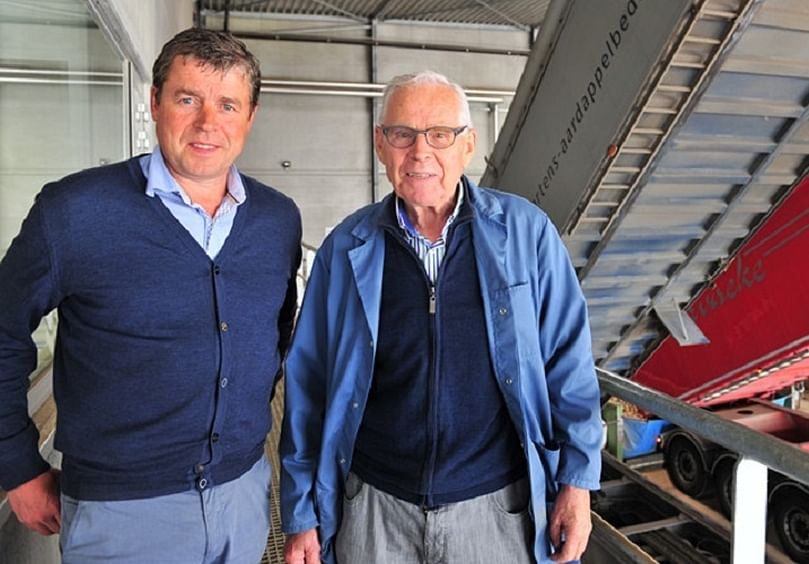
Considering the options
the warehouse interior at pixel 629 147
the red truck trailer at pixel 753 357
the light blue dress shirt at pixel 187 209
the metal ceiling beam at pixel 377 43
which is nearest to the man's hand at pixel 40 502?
the warehouse interior at pixel 629 147

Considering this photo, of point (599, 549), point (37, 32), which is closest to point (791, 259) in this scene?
point (599, 549)

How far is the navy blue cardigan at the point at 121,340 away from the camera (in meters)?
1.41

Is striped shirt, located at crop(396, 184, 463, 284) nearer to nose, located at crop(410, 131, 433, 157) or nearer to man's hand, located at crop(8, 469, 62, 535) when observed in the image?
nose, located at crop(410, 131, 433, 157)

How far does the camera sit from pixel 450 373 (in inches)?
63.2

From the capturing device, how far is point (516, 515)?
164 cm

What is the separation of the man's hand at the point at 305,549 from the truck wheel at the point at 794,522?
151 inches

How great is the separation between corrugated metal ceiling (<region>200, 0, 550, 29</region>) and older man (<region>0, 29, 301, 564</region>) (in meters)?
11.5

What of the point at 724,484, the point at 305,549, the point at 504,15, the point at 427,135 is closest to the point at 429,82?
the point at 427,135

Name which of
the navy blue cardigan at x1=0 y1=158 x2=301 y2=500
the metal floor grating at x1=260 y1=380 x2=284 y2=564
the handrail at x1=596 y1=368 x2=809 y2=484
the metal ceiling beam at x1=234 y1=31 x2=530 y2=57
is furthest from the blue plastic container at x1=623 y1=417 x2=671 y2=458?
the metal ceiling beam at x1=234 y1=31 x2=530 y2=57

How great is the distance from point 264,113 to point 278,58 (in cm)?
108

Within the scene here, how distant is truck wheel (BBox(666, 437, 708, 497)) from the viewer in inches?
203

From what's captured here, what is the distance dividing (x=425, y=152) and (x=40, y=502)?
1261 mm

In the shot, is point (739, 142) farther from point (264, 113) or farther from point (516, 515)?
point (264, 113)

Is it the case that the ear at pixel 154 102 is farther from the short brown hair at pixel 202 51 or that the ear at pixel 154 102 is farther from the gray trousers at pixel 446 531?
the gray trousers at pixel 446 531
